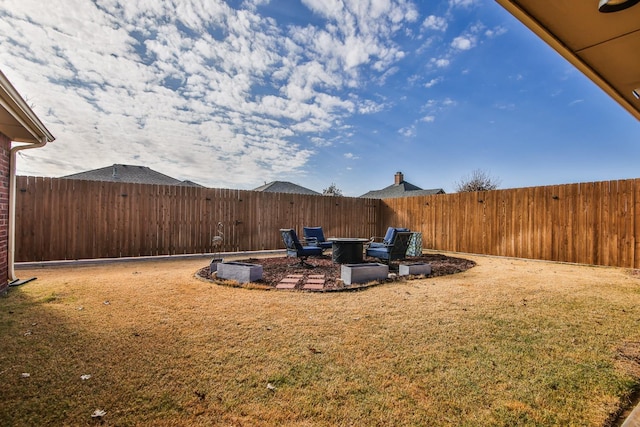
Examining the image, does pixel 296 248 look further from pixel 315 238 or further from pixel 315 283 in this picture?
pixel 315 283

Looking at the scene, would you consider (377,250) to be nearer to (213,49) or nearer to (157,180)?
(213,49)

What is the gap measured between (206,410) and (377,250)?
5876 millimetres

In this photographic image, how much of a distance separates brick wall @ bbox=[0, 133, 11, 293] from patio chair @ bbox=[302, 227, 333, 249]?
5.91 metres

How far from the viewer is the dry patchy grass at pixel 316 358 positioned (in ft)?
5.38

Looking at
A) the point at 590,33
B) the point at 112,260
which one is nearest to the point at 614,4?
the point at 590,33

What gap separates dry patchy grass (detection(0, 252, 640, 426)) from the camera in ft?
5.38

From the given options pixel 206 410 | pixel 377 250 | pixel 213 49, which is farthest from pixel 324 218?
pixel 206 410

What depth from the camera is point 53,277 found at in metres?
5.46

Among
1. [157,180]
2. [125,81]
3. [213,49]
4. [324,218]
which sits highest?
[213,49]

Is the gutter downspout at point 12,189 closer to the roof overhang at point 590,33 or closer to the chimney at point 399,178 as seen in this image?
the roof overhang at point 590,33

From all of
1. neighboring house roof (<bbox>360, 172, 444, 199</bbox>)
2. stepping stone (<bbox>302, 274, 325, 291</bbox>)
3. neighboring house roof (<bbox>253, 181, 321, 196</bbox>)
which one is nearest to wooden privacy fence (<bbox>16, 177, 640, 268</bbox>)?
stepping stone (<bbox>302, 274, 325, 291</bbox>)

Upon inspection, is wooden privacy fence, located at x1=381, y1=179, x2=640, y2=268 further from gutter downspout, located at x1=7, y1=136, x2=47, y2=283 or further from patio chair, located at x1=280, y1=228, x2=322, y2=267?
gutter downspout, located at x1=7, y1=136, x2=47, y2=283

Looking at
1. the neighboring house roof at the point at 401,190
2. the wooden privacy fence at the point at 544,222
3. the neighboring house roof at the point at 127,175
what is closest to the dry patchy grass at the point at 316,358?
the wooden privacy fence at the point at 544,222

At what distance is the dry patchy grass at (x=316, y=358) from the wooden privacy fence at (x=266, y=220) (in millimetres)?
4007
